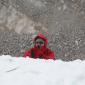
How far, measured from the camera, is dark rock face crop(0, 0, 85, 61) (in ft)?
41.6

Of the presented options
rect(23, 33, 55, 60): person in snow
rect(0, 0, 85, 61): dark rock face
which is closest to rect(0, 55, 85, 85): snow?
rect(23, 33, 55, 60): person in snow

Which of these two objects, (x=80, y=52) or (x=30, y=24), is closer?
(x=80, y=52)

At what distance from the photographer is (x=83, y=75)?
3.85 meters

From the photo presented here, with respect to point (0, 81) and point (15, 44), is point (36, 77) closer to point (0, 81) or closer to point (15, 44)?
point (0, 81)

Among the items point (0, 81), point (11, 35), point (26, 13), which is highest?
point (26, 13)

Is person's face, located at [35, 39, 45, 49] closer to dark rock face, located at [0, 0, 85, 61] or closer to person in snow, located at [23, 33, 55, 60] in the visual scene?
person in snow, located at [23, 33, 55, 60]

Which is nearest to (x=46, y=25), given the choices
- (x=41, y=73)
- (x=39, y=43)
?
(x=39, y=43)

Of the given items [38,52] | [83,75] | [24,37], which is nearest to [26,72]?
[83,75]

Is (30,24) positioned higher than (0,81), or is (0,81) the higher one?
(30,24)

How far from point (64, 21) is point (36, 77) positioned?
9747 mm

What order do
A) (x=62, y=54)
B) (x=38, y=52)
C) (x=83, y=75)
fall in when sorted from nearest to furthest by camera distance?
(x=83, y=75)
(x=38, y=52)
(x=62, y=54)

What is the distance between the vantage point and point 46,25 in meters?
13.6

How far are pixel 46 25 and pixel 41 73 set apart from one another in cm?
976

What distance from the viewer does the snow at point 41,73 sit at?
378 centimetres
